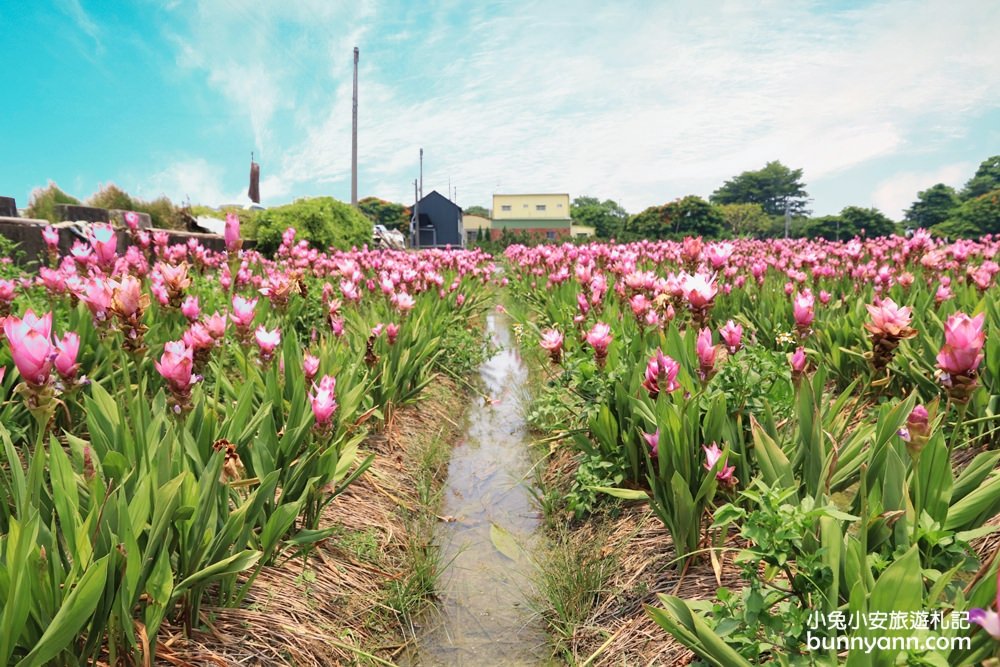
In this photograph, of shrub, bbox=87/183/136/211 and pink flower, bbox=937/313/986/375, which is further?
shrub, bbox=87/183/136/211

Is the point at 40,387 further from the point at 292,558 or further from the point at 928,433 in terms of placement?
the point at 928,433

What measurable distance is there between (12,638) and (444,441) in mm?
2990

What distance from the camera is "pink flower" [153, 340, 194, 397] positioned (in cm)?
179

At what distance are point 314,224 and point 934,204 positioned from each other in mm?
78460

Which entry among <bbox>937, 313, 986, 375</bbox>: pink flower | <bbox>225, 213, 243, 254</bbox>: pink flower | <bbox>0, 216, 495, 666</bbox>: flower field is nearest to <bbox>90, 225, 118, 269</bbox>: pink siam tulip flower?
<bbox>0, 216, 495, 666</bbox>: flower field

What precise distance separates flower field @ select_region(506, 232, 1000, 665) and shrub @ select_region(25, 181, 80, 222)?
12994mm

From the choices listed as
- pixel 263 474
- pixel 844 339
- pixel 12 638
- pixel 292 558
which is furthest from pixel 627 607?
pixel 844 339

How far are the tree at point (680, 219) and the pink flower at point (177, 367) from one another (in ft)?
178

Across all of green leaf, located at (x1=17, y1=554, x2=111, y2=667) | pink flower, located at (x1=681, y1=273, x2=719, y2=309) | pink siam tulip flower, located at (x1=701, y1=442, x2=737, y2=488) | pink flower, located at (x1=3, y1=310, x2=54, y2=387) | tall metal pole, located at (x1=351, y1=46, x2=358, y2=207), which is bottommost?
green leaf, located at (x1=17, y1=554, x2=111, y2=667)

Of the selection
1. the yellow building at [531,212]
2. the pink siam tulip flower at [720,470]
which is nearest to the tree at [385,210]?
the yellow building at [531,212]

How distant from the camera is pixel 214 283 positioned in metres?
5.86

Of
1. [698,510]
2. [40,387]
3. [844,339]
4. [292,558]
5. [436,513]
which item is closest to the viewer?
[40,387]

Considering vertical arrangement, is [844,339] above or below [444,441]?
above

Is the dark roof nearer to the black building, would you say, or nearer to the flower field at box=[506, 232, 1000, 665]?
the black building
